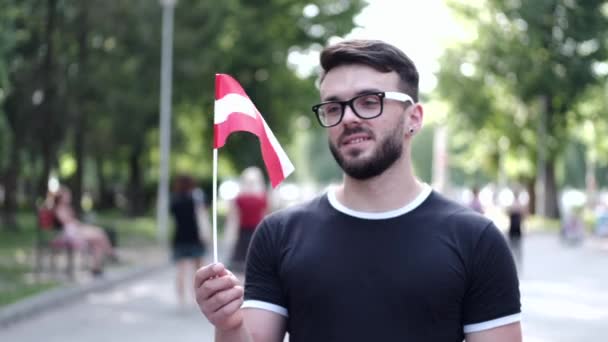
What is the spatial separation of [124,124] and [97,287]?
54.0 feet

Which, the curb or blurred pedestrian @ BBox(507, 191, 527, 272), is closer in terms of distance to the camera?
the curb

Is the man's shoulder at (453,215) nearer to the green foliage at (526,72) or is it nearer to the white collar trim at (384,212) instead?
the white collar trim at (384,212)

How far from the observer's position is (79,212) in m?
29.5

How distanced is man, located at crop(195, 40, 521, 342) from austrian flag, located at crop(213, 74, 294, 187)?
0.54ft

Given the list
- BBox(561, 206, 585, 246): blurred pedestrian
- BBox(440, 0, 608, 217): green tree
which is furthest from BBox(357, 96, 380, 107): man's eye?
BBox(440, 0, 608, 217): green tree

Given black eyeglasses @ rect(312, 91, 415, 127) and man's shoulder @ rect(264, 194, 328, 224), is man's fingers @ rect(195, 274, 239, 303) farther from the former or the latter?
black eyeglasses @ rect(312, 91, 415, 127)

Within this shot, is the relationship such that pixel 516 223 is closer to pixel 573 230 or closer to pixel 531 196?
pixel 573 230

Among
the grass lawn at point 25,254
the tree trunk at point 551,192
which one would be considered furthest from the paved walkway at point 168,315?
the tree trunk at point 551,192

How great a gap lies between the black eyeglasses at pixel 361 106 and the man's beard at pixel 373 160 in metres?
0.05

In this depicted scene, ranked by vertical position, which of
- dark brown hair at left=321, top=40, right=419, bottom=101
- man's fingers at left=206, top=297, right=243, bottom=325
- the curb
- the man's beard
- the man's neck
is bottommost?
the curb

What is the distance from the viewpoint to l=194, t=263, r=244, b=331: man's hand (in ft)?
9.25

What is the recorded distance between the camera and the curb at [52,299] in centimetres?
1302

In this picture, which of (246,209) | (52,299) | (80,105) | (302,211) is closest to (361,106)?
(302,211)

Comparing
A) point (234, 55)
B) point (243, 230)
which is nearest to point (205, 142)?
point (234, 55)
